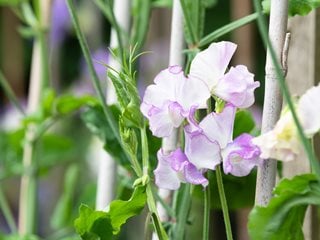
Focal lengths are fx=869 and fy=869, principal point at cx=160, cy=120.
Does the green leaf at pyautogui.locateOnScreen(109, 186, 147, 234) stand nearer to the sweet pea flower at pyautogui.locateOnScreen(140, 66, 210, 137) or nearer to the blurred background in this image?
the sweet pea flower at pyautogui.locateOnScreen(140, 66, 210, 137)

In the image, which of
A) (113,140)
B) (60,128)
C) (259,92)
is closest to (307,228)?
(113,140)

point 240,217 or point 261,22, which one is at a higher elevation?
point 261,22

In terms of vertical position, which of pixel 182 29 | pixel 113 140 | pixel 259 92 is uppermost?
pixel 182 29

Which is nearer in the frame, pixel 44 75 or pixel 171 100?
pixel 171 100

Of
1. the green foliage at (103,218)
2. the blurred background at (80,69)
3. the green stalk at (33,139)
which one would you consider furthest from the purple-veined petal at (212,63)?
the blurred background at (80,69)

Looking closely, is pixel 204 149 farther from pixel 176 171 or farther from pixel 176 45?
pixel 176 45

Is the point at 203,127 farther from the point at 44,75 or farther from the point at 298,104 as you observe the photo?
the point at 44,75

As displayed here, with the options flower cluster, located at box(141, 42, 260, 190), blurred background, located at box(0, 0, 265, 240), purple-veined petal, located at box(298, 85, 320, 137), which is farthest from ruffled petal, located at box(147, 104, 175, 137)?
blurred background, located at box(0, 0, 265, 240)
